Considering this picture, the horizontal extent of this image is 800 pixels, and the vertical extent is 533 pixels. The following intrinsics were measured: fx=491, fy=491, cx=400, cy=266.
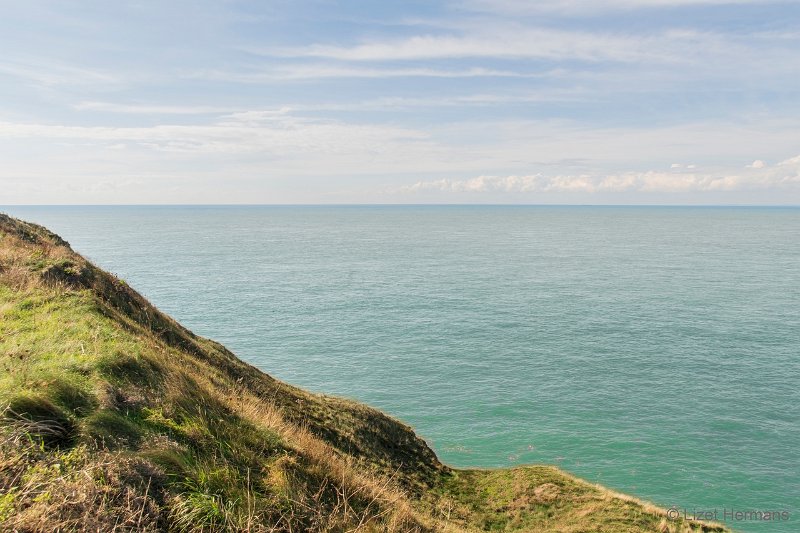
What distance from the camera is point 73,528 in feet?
24.1

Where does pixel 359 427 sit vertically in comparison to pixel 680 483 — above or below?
above

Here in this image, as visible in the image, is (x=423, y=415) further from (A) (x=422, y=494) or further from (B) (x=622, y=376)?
(B) (x=622, y=376)

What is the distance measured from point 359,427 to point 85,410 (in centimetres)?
2123

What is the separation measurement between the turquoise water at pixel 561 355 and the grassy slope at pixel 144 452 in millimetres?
11939

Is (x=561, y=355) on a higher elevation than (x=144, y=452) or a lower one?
lower

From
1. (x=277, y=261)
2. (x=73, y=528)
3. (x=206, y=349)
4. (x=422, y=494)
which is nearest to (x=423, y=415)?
(x=422, y=494)

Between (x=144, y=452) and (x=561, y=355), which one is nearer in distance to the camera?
(x=144, y=452)

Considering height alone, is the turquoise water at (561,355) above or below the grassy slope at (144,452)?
below

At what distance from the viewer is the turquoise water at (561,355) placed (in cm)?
3641

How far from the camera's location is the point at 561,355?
186 ft

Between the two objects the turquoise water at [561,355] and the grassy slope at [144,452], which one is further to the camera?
the turquoise water at [561,355]

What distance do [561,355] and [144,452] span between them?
53032 millimetres

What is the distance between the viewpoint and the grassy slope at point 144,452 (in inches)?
329

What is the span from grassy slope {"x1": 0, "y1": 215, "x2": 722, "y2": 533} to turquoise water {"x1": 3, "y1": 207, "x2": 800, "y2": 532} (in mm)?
11939
